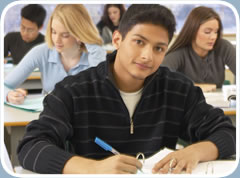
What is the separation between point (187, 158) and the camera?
3.37 feet

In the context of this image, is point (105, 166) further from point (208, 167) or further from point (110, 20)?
point (110, 20)

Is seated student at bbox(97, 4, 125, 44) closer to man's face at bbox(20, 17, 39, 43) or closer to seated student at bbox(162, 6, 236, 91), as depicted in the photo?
man's face at bbox(20, 17, 39, 43)

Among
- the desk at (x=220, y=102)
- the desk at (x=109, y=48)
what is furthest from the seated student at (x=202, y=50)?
Answer: the desk at (x=109, y=48)

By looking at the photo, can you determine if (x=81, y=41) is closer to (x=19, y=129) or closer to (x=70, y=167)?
(x=19, y=129)

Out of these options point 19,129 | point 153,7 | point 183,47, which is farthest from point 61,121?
point 183,47

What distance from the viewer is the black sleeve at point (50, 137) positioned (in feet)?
3.22

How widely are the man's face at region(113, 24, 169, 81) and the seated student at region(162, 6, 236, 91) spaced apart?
4.21 ft

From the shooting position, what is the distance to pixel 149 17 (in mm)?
1136

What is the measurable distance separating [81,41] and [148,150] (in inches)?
44.5

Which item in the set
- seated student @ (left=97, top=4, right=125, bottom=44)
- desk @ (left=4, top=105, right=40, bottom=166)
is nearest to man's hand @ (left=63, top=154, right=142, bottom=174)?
desk @ (left=4, top=105, right=40, bottom=166)

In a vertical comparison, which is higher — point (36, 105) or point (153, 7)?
point (153, 7)

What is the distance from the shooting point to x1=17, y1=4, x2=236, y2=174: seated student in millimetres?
1078

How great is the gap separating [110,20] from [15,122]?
345 cm

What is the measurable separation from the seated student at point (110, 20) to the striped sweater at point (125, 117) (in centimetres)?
359
